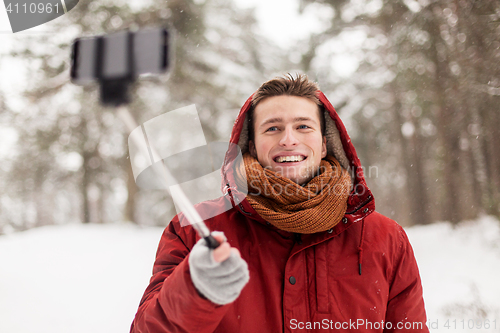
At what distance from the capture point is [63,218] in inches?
700

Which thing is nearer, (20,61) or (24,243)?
(24,243)

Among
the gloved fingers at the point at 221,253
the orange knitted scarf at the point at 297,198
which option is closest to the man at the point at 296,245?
the orange knitted scarf at the point at 297,198

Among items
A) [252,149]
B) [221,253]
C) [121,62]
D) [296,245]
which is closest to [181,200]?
[221,253]

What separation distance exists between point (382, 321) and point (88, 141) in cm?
947

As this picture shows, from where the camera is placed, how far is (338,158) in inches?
87.4

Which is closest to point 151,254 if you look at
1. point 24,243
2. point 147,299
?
point 24,243

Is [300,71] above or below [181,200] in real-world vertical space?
above

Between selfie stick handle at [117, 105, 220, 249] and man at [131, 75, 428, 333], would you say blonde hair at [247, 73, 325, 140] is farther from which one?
selfie stick handle at [117, 105, 220, 249]

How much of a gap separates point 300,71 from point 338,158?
787 centimetres

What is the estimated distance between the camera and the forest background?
24.6 ft

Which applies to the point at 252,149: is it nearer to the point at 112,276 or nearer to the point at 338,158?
the point at 338,158

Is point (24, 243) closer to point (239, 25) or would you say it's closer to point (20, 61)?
point (20, 61)

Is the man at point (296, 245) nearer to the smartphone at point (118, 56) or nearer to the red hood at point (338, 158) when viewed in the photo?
the red hood at point (338, 158)

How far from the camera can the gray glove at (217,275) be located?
1092mm
